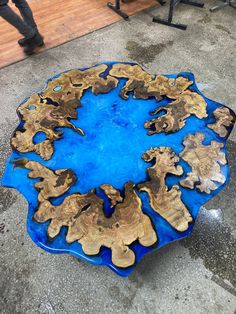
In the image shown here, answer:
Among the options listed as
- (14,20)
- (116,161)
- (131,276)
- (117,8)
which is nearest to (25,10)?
(14,20)

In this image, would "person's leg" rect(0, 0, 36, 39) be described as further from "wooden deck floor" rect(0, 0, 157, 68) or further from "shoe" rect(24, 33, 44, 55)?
"wooden deck floor" rect(0, 0, 157, 68)

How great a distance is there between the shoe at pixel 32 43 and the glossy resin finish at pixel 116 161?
1411 millimetres

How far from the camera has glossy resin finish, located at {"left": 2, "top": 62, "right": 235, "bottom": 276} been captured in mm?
1403

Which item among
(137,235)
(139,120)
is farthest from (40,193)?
(139,120)

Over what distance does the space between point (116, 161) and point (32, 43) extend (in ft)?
7.72

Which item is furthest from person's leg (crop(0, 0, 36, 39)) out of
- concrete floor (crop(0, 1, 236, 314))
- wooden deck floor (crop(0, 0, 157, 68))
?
concrete floor (crop(0, 1, 236, 314))

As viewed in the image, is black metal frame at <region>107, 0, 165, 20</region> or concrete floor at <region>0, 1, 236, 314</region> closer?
concrete floor at <region>0, 1, 236, 314</region>

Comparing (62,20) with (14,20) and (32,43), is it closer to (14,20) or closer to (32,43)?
(32,43)

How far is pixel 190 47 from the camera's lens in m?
3.41

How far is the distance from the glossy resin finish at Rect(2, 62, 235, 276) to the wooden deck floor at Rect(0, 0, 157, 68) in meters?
1.62

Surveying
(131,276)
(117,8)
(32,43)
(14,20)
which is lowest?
(131,276)

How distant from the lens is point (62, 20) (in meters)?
3.82

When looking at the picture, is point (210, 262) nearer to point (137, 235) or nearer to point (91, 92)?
point (137, 235)

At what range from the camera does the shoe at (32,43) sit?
3.27 meters
